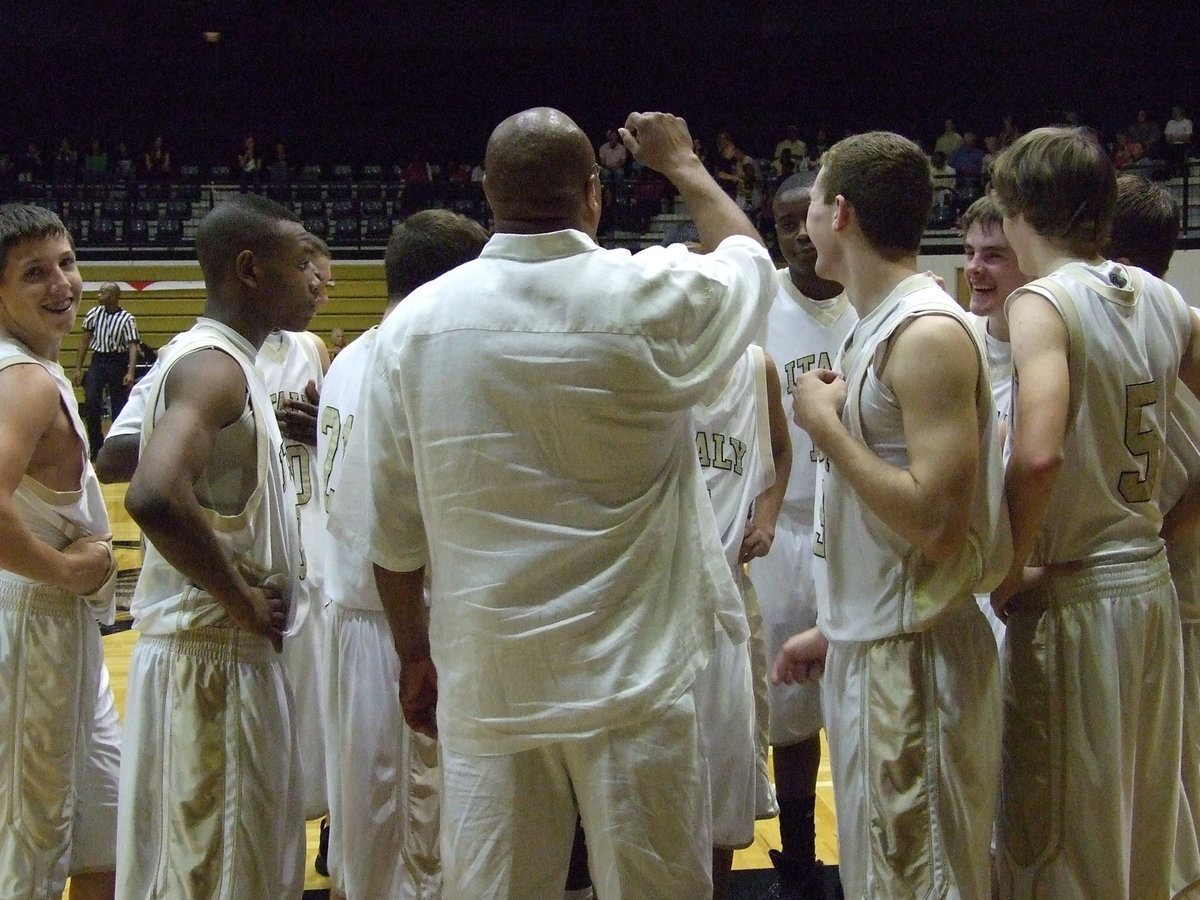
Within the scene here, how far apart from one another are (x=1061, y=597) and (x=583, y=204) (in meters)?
1.30

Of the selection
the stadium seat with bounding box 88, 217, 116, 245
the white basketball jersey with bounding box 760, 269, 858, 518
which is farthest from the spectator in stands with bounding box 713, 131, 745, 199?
the white basketball jersey with bounding box 760, 269, 858, 518

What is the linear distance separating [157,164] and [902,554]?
63.0 feet

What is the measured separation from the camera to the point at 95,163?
64.3 ft

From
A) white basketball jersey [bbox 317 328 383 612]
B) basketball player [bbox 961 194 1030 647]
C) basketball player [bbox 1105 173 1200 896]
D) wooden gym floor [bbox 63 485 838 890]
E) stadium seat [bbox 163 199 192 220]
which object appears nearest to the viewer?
basketball player [bbox 1105 173 1200 896]

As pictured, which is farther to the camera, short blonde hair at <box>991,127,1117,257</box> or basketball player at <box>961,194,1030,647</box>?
basketball player at <box>961,194,1030,647</box>

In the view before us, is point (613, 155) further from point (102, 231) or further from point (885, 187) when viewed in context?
point (885, 187)

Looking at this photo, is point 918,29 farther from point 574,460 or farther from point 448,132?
point 574,460

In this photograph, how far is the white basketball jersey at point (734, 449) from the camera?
316 cm

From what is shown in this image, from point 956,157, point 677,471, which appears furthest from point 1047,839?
point 956,157

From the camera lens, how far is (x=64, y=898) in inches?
141

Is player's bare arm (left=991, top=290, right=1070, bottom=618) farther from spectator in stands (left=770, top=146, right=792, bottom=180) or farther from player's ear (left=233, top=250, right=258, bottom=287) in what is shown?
spectator in stands (left=770, top=146, right=792, bottom=180)

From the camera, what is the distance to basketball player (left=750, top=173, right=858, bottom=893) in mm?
3609

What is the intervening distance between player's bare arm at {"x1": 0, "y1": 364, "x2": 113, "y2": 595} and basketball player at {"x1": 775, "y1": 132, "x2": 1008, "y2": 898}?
175cm

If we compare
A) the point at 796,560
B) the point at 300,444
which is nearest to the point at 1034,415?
the point at 796,560
